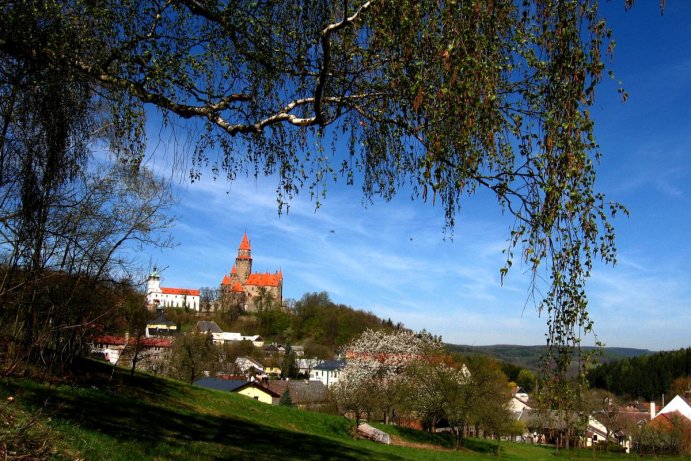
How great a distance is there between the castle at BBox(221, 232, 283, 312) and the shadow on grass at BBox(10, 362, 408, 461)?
135 metres

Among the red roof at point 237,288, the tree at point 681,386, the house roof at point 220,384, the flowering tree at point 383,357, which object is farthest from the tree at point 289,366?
the red roof at point 237,288

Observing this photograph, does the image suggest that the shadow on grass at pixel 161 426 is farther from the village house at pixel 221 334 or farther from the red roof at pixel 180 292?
the red roof at pixel 180 292

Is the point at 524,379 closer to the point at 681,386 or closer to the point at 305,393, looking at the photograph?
the point at 681,386

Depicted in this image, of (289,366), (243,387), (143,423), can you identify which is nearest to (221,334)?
(289,366)

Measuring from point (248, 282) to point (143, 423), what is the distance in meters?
156

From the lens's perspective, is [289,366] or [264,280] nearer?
[289,366]

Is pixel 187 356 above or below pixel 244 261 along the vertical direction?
below

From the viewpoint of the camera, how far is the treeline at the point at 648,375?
10188 centimetres

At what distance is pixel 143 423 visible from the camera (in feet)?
38.0

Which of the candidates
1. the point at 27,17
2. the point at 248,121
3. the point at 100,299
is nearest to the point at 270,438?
the point at 100,299

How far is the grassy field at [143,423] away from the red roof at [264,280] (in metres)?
141

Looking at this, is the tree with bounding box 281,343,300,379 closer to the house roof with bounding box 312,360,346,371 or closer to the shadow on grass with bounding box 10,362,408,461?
the house roof with bounding box 312,360,346,371

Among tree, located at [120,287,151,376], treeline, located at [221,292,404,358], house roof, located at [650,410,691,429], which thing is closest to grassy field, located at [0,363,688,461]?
tree, located at [120,287,151,376]

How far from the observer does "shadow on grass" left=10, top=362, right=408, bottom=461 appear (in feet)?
28.1
